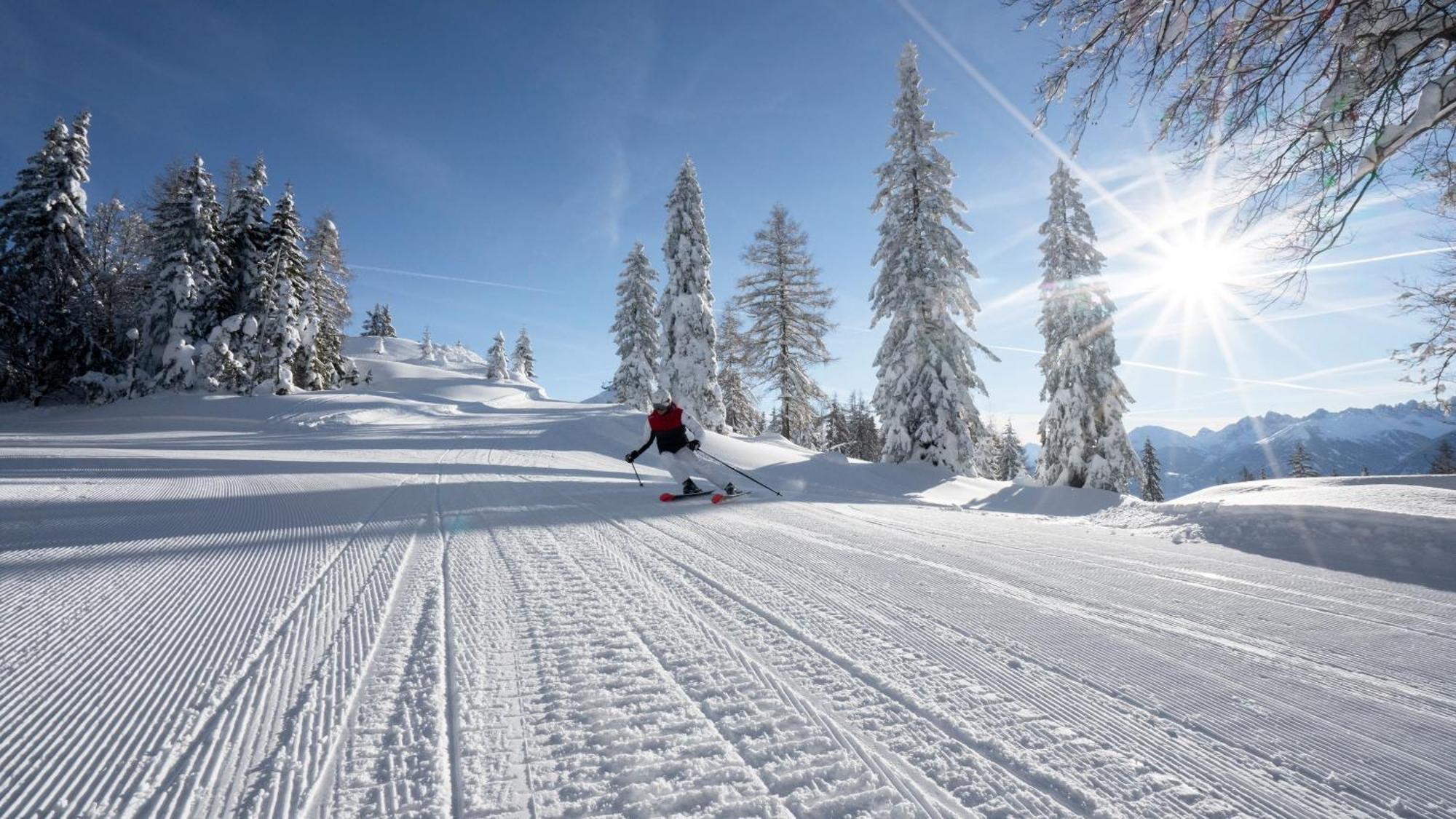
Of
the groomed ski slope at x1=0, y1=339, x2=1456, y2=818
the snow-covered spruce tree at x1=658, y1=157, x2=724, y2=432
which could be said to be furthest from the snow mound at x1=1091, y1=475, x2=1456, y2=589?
the snow-covered spruce tree at x1=658, y1=157, x2=724, y2=432

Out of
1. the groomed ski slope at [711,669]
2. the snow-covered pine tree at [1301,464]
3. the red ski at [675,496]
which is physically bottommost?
the groomed ski slope at [711,669]

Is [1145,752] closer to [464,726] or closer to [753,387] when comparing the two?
[464,726]

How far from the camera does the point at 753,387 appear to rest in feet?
82.0

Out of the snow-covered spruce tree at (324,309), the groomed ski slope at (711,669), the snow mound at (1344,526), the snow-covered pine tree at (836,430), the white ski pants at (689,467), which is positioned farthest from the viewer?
the snow-covered pine tree at (836,430)

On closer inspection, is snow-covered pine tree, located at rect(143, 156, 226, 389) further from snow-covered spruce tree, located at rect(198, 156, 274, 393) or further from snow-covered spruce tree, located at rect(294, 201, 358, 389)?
snow-covered spruce tree, located at rect(294, 201, 358, 389)

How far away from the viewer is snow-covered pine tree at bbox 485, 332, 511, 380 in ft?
191

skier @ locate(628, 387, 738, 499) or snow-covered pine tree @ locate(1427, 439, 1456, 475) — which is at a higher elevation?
snow-covered pine tree @ locate(1427, 439, 1456, 475)

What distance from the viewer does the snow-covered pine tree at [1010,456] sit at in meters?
47.0

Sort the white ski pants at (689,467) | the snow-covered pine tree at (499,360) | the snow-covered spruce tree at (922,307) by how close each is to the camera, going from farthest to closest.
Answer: the snow-covered pine tree at (499,360)
the snow-covered spruce tree at (922,307)
the white ski pants at (689,467)

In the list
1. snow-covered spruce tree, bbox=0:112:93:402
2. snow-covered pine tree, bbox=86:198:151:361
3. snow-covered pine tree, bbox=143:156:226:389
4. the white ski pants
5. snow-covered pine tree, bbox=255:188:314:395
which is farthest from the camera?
snow-covered pine tree, bbox=255:188:314:395

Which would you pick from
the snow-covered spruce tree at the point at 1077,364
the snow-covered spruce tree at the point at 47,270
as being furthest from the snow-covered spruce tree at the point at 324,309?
the snow-covered spruce tree at the point at 1077,364

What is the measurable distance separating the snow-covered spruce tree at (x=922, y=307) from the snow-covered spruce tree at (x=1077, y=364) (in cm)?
313

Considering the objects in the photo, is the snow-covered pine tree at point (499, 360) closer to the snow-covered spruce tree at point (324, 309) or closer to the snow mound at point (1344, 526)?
the snow-covered spruce tree at point (324, 309)

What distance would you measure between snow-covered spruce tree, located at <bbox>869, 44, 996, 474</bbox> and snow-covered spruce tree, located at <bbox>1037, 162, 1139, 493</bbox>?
10.3 ft
